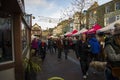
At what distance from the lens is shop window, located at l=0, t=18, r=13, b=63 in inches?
267

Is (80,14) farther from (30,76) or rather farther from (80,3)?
(30,76)

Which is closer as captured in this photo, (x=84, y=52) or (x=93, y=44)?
(x=84, y=52)

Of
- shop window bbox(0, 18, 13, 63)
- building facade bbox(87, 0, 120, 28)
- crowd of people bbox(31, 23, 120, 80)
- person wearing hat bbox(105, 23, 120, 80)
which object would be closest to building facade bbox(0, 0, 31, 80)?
shop window bbox(0, 18, 13, 63)

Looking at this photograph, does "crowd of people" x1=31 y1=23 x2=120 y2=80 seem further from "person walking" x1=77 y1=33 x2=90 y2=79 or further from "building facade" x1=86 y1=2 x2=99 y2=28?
"building facade" x1=86 y1=2 x2=99 y2=28

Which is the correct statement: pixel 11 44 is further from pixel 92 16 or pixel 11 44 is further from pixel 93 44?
pixel 92 16

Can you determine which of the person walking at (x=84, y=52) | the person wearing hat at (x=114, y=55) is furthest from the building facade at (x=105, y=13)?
the person wearing hat at (x=114, y=55)

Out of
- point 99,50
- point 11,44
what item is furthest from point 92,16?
point 11,44

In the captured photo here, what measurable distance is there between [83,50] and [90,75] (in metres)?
Result: 1.46

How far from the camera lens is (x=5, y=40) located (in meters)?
6.95

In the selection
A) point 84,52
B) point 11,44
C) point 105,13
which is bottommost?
point 84,52

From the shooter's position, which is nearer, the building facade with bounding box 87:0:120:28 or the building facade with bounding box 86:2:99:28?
the building facade with bounding box 87:0:120:28

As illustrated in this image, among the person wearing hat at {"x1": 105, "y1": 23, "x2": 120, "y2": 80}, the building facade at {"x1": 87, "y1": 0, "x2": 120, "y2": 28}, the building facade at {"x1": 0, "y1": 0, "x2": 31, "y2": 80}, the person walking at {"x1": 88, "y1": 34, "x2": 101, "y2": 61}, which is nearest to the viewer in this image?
the person wearing hat at {"x1": 105, "y1": 23, "x2": 120, "y2": 80}

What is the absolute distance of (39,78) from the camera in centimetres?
990

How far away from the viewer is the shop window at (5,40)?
22.3ft
